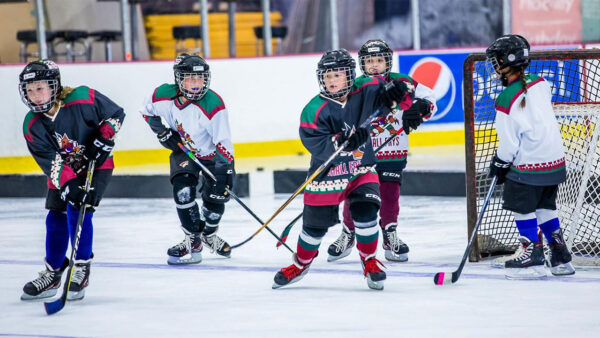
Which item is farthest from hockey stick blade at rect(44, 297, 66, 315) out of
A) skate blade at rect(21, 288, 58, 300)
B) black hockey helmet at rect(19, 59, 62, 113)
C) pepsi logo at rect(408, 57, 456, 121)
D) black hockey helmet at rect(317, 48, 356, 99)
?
pepsi logo at rect(408, 57, 456, 121)

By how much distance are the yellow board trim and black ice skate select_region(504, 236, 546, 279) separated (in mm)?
5354

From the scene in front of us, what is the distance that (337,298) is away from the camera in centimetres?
400

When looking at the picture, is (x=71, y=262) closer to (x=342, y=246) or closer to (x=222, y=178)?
(x=222, y=178)

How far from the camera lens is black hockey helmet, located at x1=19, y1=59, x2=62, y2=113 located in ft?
13.3

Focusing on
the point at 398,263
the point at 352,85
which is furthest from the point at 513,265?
the point at 352,85

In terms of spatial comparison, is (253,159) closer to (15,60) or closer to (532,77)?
(15,60)

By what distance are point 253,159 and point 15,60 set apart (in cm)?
224

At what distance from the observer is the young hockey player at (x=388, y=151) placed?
16.0ft

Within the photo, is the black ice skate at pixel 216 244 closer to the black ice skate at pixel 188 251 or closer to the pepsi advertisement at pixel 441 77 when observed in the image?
the black ice skate at pixel 188 251

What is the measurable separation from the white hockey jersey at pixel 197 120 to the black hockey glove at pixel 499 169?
1.28 metres

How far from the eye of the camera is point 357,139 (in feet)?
13.1

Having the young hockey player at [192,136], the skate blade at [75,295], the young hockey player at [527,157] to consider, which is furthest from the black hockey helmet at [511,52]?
the skate blade at [75,295]

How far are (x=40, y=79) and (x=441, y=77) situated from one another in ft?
21.6

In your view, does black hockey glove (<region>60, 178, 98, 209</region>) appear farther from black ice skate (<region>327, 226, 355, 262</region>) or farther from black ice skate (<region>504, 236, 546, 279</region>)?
black ice skate (<region>504, 236, 546, 279</region>)
